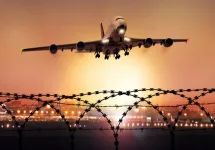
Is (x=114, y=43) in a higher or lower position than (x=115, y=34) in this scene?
lower

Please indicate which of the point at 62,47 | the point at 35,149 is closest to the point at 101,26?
the point at 62,47

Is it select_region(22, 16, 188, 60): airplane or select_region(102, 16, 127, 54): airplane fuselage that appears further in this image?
select_region(22, 16, 188, 60): airplane

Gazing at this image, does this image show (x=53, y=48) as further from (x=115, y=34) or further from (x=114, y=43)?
(x=115, y=34)

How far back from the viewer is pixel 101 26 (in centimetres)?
12975

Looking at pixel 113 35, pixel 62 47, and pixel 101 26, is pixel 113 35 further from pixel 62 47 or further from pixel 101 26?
pixel 101 26

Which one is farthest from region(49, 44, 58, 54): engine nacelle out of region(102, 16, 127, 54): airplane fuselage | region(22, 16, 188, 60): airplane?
region(102, 16, 127, 54): airplane fuselage

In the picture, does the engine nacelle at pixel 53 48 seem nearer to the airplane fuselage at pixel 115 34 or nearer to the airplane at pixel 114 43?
the airplane at pixel 114 43

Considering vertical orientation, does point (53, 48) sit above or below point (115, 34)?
below

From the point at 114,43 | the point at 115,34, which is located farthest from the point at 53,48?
the point at 115,34

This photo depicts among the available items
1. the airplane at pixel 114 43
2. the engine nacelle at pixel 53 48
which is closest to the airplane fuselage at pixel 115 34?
the airplane at pixel 114 43

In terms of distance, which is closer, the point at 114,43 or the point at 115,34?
the point at 115,34

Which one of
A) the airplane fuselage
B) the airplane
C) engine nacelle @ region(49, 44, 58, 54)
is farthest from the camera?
engine nacelle @ region(49, 44, 58, 54)

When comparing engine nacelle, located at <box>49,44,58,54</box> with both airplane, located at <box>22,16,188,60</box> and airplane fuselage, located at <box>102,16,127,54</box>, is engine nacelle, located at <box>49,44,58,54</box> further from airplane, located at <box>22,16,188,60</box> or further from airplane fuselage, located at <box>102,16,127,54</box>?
airplane fuselage, located at <box>102,16,127,54</box>

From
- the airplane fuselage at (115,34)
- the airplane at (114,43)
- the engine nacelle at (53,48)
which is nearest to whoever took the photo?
the airplane fuselage at (115,34)
